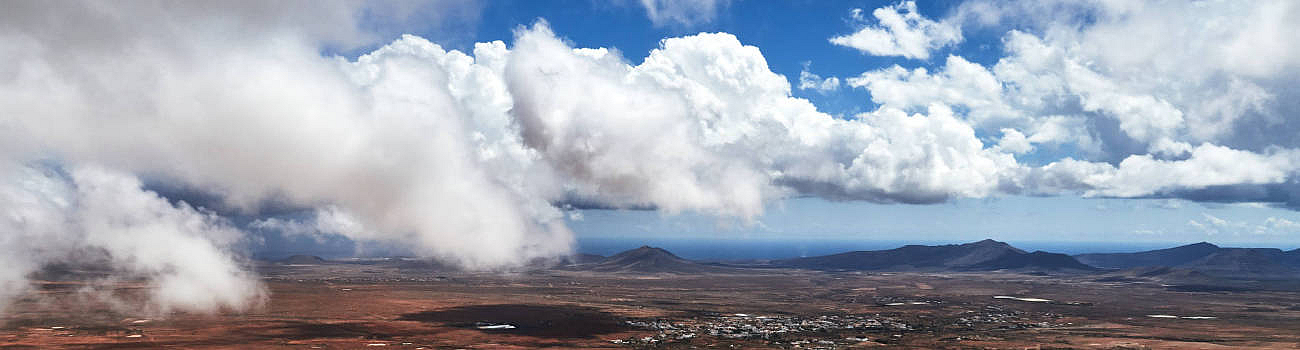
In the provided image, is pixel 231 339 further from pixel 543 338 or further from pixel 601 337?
pixel 601 337

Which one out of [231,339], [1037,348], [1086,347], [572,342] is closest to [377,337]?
[231,339]

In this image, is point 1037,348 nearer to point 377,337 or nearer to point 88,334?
point 377,337

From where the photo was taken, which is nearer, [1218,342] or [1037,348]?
[1037,348]

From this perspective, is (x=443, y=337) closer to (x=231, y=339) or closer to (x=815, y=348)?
(x=231, y=339)

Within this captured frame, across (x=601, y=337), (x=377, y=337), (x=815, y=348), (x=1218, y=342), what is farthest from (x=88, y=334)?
(x=1218, y=342)

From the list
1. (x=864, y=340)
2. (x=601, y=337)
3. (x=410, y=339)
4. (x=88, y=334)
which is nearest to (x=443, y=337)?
(x=410, y=339)

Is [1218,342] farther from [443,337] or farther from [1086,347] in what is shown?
[443,337]

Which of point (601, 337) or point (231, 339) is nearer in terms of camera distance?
point (231, 339)
